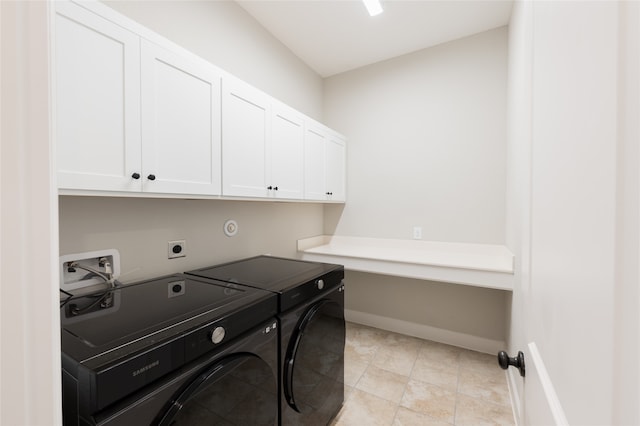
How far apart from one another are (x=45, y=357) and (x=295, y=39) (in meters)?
2.88

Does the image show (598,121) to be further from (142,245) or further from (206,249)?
(206,249)

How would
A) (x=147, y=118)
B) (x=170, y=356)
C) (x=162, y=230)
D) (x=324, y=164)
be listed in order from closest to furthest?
(x=170, y=356) < (x=147, y=118) < (x=162, y=230) < (x=324, y=164)

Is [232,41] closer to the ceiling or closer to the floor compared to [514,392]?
closer to the ceiling

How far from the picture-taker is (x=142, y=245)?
1474 mm

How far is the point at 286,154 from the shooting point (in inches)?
82.7

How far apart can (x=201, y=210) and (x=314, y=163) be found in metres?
1.11

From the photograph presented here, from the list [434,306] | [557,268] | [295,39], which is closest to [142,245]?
[557,268]

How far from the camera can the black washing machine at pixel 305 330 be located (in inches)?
48.4

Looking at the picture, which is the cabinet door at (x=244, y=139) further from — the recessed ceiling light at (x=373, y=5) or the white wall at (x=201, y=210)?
the recessed ceiling light at (x=373, y=5)

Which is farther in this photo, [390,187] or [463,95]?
[390,187]

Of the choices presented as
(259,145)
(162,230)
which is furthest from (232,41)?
(162,230)

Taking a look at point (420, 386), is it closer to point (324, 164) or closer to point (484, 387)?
point (484, 387)

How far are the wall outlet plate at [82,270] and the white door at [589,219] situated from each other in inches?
66.3

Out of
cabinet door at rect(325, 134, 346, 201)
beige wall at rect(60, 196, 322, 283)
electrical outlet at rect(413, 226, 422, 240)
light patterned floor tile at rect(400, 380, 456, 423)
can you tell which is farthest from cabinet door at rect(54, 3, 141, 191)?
electrical outlet at rect(413, 226, 422, 240)
